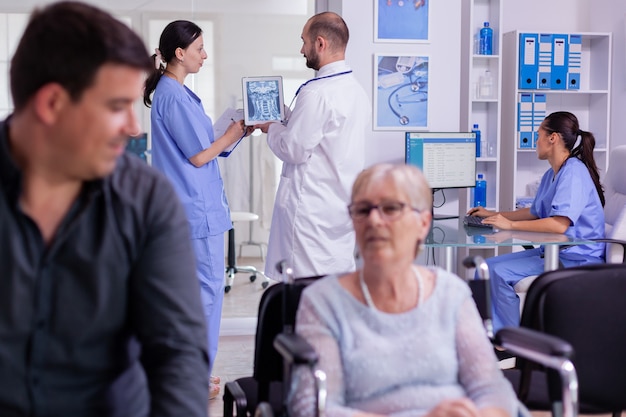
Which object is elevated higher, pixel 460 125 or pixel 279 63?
pixel 279 63

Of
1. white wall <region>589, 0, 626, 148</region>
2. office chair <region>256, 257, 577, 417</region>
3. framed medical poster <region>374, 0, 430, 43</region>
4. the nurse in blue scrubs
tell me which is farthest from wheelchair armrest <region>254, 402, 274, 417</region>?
white wall <region>589, 0, 626, 148</region>

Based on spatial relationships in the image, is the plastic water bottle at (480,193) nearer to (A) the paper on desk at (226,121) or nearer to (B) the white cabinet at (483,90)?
(B) the white cabinet at (483,90)

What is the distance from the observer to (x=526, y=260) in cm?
449

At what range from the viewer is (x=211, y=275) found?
11.7 feet

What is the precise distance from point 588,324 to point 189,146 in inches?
70.4

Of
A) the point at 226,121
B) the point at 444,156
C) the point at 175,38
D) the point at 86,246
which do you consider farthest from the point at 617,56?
the point at 86,246

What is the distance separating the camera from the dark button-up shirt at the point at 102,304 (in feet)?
4.78

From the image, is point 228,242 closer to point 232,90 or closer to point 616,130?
point 232,90

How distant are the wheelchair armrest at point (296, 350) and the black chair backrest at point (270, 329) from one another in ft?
1.14

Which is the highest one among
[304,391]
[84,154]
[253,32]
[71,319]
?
[253,32]

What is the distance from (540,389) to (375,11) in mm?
2977

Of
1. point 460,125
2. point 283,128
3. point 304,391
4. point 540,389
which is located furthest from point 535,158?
point 304,391

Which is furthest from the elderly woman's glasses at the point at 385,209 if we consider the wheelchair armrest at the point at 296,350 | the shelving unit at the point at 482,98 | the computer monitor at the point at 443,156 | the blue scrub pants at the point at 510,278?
the shelving unit at the point at 482,98

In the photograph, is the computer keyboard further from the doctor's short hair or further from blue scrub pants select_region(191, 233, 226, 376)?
the doctor's short hair
